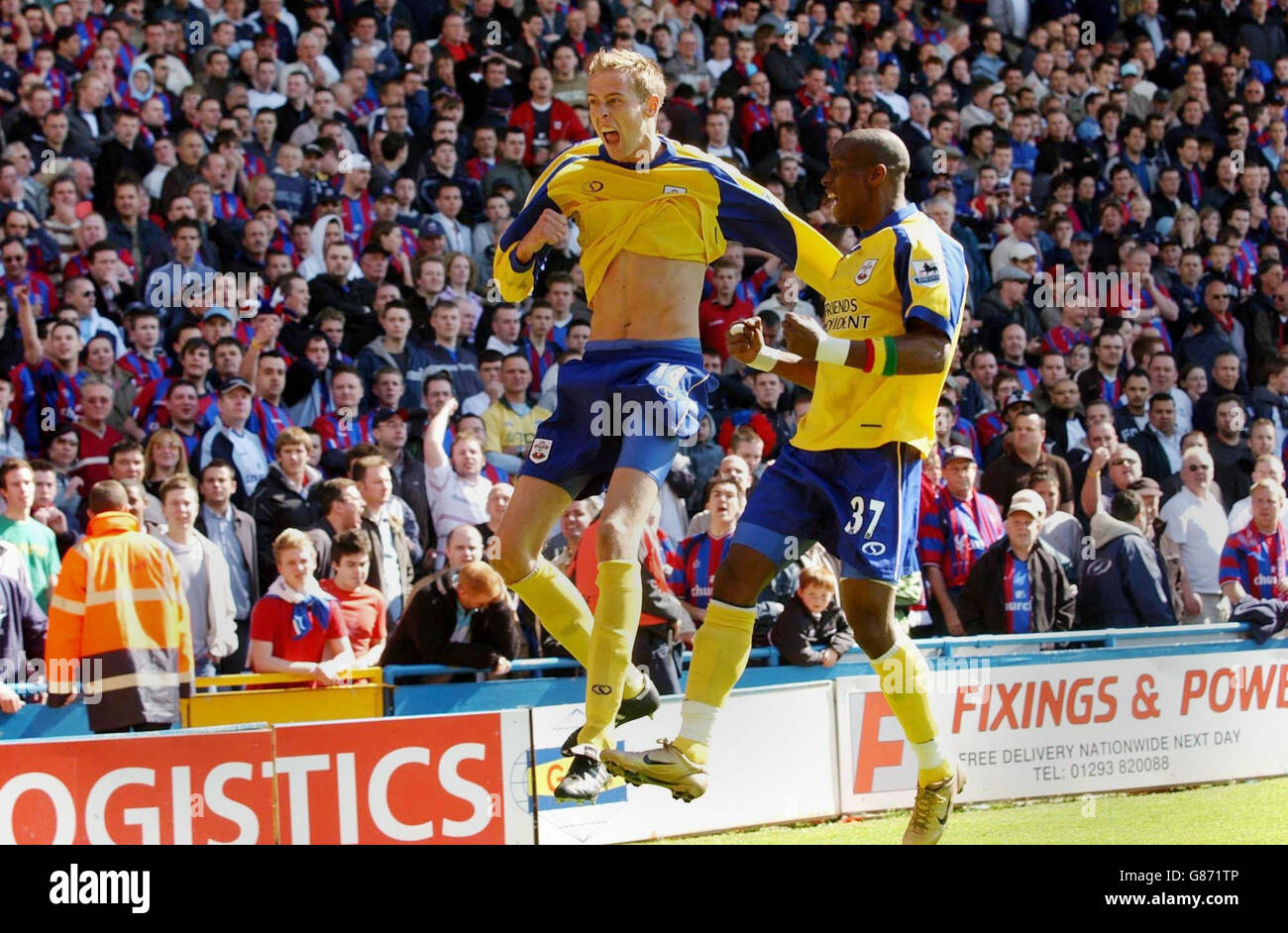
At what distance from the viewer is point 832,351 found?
6121 millimetres

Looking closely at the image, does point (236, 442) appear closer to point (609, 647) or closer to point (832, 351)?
point (609, 647)

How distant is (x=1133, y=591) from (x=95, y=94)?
8.41 meters

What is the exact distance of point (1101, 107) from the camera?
17.9 m

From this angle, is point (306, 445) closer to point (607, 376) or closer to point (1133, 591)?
point (607, 376)

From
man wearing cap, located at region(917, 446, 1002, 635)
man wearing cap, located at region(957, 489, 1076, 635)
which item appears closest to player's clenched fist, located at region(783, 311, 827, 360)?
man wearing cap, located at region(957, 489, 1076, 635)

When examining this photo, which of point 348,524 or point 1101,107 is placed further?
point 1101,107

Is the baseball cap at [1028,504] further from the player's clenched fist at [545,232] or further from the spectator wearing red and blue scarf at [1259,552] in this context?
the player's clenched fist at [545,232]

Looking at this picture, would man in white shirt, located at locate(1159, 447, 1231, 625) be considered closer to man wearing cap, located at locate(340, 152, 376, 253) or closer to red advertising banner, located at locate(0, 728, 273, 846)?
man wearing cap, located at locate(340, 152, 376, 253)

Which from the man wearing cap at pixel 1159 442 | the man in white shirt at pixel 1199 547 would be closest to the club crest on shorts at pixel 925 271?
the man in white shirt at pixel 1199 547

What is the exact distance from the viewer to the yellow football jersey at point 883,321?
6.39m

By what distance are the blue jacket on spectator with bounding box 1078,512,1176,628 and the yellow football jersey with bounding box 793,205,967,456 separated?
4729mm

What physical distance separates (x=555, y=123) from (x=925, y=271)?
9073mm

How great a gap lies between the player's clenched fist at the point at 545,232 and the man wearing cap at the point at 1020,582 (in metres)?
4.83
